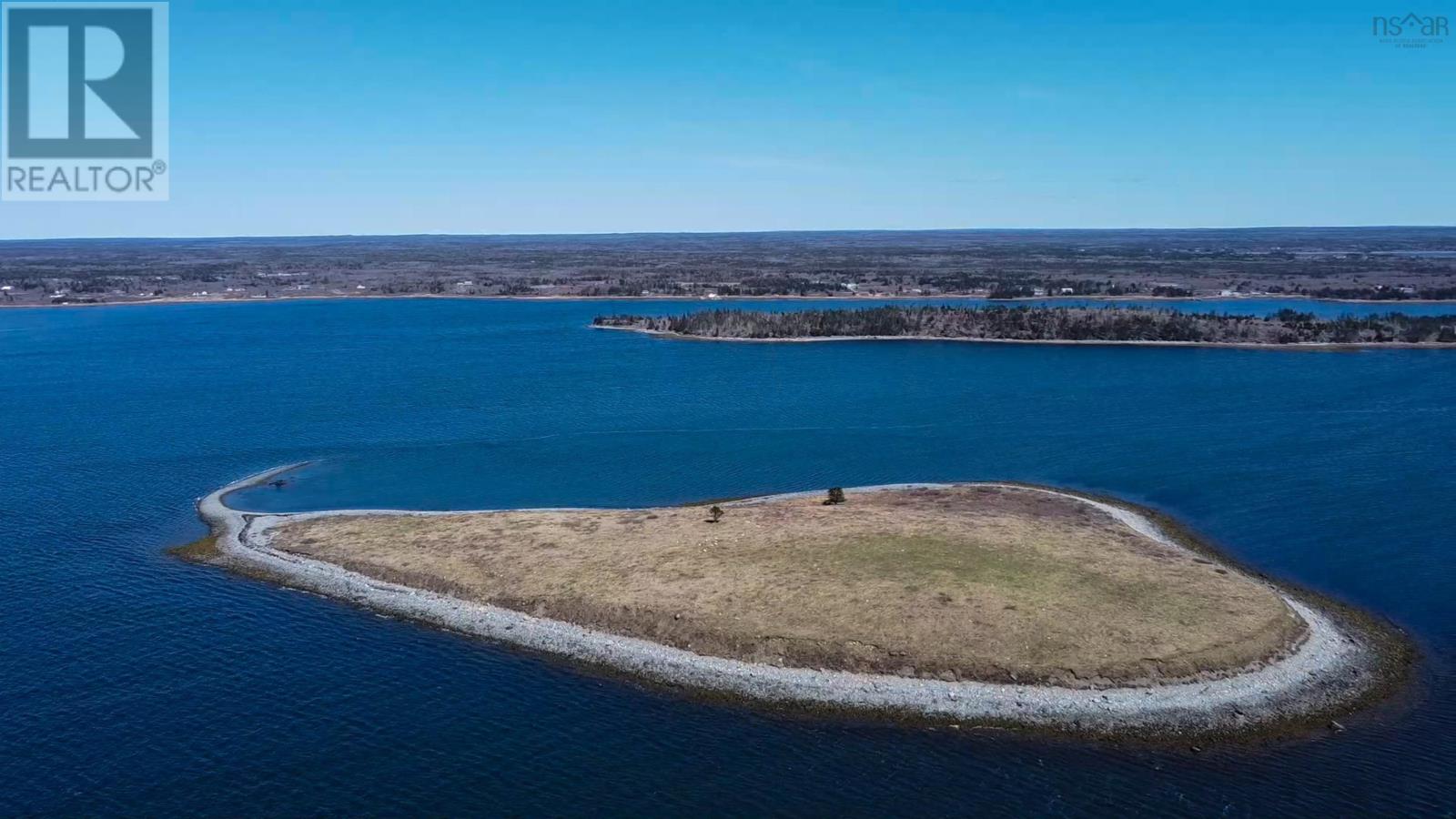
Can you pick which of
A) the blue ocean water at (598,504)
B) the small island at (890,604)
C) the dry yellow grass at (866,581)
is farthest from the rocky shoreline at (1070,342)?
the dry yellow grass at (866,581)

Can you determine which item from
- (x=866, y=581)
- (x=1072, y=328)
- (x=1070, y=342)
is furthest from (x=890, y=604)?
(x=1072, y=328)

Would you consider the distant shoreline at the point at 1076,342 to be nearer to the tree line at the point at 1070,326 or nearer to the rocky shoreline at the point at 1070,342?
the rocky shoreline at the point at 1070,342

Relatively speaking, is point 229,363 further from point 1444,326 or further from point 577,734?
point 1444,326

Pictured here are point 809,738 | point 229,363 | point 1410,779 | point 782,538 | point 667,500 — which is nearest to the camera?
point 1410,779

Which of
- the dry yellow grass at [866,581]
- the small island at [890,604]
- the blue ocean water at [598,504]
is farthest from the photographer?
the dry yellow grass at [866,581]

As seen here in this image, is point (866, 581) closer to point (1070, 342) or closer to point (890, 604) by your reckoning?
point (890, 604)

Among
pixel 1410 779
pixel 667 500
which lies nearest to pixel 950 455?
pixel 667 500
